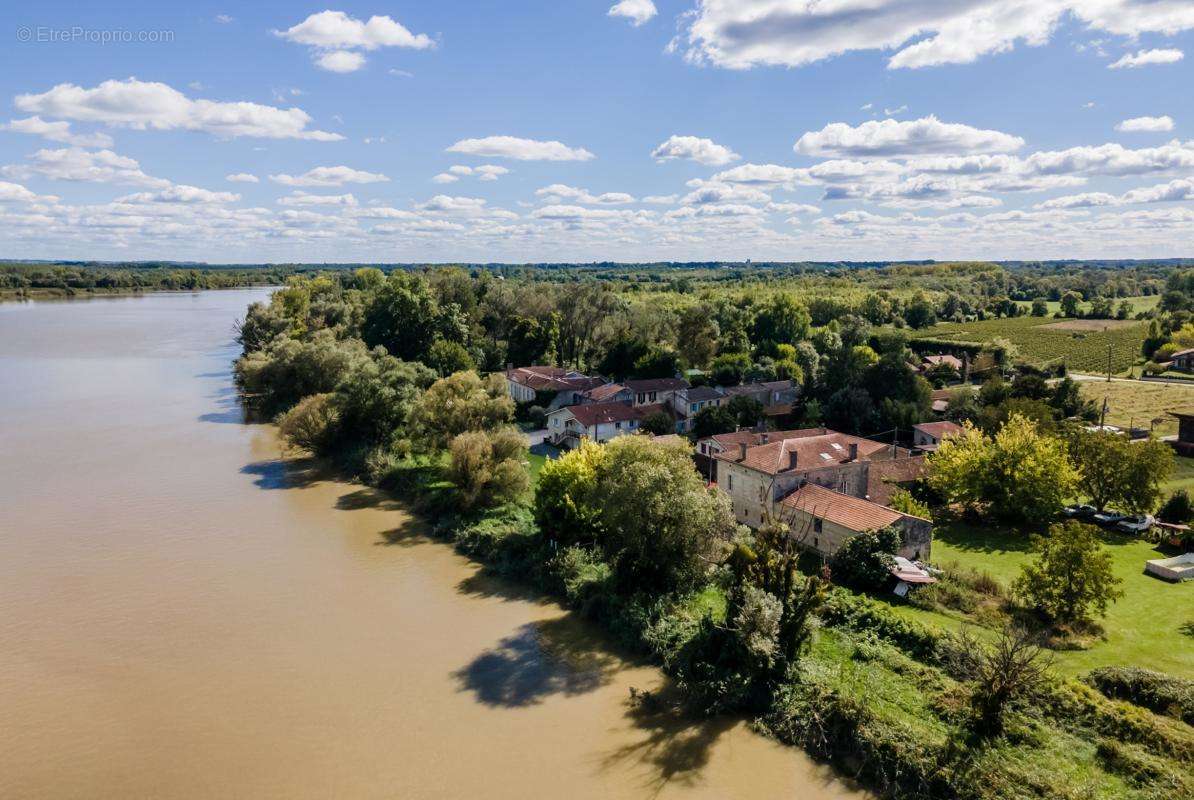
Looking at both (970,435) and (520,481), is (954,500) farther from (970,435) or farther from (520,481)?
(520,481)

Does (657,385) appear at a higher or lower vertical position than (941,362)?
higher

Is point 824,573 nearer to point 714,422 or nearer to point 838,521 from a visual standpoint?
point 838,521

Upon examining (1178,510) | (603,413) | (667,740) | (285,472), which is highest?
(603,413)

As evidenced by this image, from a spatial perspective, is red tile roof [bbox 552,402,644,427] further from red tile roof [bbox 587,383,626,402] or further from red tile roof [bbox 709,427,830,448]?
red tile roof [bbox 709,427,830,448]

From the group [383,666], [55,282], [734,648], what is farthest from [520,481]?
[55,282]

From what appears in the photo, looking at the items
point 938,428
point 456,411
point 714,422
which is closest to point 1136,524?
point 938,428

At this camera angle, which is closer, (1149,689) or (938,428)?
(1149,689)

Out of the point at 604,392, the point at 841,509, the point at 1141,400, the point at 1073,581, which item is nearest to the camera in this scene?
the point at 1073,581

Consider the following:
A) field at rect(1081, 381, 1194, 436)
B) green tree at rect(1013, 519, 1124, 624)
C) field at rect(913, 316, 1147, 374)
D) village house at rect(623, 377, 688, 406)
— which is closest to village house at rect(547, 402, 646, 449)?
village house at rect(623, 377, 688, 406)
